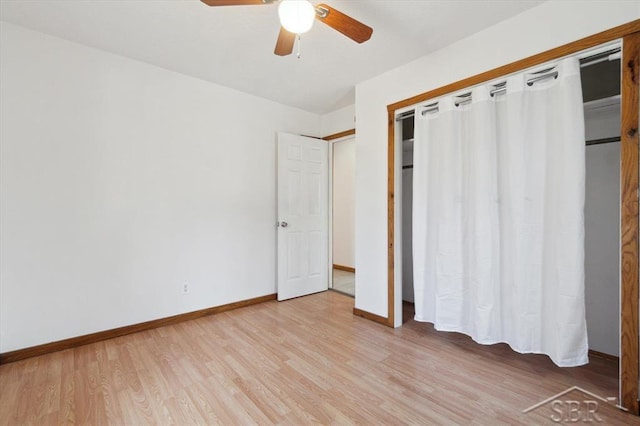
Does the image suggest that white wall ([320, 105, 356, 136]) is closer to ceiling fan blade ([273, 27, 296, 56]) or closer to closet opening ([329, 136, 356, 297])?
closet opening ([329, 136, 356, 297])

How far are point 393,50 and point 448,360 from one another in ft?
8.84

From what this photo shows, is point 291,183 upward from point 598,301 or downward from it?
upward

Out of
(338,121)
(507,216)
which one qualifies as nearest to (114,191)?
(338,121)

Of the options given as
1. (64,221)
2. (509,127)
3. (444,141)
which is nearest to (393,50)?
Result: (444,141)

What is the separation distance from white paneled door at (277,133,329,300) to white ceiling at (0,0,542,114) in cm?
107

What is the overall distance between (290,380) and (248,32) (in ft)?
8.83

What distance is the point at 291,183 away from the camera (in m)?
3.86

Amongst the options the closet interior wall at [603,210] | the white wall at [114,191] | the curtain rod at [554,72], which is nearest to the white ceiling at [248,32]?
the white wall at [114,191]

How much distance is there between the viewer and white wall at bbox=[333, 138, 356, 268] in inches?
220

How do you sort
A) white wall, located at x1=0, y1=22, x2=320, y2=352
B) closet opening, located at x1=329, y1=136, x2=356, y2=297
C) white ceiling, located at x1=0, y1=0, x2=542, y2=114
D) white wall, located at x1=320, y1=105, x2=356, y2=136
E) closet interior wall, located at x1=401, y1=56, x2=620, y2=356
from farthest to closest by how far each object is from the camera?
closet opening, located at x1=329, y1=136, x2=356, y2=297
white wall, located at x1=320, y1=105, x2=356, y2=136
white wall, located at x1=0, y1=22, x2=320, y2=352
closet interior wall, located at x1=401, y1=56, x2=620, y2=356
white ceiling, located at x1=0, y1=0, x2=542, y2=114

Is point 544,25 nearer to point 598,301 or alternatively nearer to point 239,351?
point 598,301

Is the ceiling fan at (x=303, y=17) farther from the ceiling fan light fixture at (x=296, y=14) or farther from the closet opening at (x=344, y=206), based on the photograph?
the closet opening at (x=344, y=206)

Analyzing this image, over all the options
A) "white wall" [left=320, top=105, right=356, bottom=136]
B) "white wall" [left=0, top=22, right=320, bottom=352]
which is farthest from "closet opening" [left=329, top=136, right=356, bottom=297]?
"white wall" [left=0, top=22, right=320, bottom=352]

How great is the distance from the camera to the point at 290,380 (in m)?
1.98
